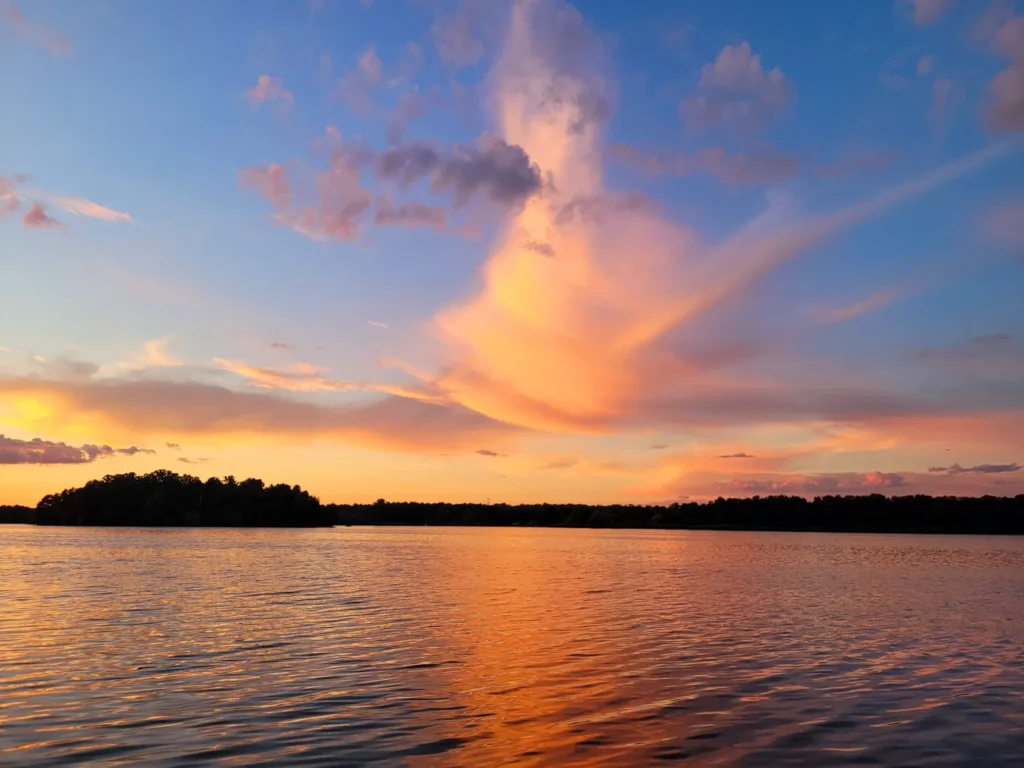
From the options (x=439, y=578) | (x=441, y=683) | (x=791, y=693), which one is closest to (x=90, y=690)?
(x=441, y=683)

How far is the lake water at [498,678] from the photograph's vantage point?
16.1 meters

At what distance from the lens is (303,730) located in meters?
17.0

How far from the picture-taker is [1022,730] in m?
18.2

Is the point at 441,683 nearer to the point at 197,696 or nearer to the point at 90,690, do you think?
the point at 197,696

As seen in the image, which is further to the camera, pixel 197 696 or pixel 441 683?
pixel 441 683

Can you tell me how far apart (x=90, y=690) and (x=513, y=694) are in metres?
11.0

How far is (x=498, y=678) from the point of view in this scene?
23.3 m

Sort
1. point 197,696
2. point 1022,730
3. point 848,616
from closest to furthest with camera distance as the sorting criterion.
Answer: point 1022,730 < point 197,696 < point 848,616

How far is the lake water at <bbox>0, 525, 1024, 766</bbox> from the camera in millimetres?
16141

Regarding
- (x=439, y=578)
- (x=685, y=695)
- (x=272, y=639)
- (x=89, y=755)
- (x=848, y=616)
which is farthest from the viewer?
(x=439, y=578)

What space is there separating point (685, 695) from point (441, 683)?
675cm

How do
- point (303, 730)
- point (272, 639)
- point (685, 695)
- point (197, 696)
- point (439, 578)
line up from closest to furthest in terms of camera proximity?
1. point (303, 730)
2. point (197, 696)
3. point (685, 695)
4. point (272, 639)
5. point (439, 578)

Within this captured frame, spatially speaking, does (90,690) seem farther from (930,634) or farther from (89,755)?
(930,634)

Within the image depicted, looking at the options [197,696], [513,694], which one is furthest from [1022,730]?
[197,696]
